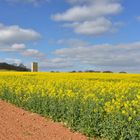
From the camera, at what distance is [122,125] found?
10.7m

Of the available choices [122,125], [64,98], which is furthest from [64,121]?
[122,125]

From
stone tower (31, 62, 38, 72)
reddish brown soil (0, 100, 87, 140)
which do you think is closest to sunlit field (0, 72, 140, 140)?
reddish brown soil (0, 100, 87, 140)

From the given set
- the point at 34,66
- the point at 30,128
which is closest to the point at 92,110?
the point at 30,128

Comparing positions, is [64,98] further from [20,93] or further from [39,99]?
[20,93]

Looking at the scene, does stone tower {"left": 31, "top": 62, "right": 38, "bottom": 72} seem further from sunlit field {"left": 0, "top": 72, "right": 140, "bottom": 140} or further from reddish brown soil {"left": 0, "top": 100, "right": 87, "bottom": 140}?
reddish brown soil {"left": 0, "top": 100, "right": 87, "bottom": 140}

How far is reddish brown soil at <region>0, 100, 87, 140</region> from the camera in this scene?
1181 cm

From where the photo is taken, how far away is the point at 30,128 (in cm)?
1275

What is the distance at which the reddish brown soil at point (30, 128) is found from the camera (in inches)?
465

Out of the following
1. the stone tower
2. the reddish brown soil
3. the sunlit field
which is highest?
the stone tower

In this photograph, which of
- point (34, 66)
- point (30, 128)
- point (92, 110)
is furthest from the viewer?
point (34, 66)

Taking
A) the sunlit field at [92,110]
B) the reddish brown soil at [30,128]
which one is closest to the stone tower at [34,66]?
the sunlit field at [92,110]

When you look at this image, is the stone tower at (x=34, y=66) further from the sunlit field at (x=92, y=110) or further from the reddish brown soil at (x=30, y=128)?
the reddish brown soil at (x=30, y=128)

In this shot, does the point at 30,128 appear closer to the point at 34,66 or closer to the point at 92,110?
the point at 92,110

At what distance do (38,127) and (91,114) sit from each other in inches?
67.3
